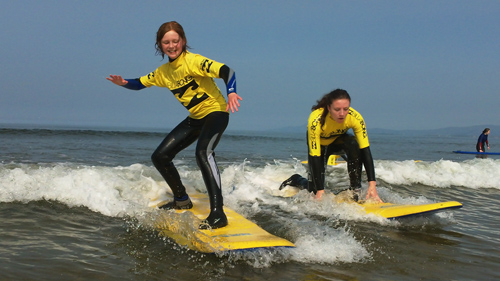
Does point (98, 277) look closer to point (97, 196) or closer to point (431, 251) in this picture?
point (97, 196)

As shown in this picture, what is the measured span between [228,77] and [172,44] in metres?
0.81

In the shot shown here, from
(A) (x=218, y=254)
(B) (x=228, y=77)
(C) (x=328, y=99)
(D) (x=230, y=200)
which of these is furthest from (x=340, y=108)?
(A) (x=218, y=254)

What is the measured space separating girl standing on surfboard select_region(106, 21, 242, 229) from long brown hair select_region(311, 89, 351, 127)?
1.60 meters

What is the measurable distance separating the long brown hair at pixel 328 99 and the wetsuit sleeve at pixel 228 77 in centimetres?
175

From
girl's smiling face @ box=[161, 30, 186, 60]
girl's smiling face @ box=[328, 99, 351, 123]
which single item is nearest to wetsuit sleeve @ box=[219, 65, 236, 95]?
girl's smiling face @ box=[161, 30, 186, 60]

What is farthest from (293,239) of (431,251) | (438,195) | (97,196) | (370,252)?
(438,195)

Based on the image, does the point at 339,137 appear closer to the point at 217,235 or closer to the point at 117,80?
the point at 217,235

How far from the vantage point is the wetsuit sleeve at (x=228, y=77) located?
12.1ft

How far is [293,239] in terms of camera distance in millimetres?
3875

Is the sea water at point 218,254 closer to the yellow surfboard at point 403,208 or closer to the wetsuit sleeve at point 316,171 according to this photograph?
the yellow surfboard at point 403,208

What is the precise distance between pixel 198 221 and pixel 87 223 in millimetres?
1477

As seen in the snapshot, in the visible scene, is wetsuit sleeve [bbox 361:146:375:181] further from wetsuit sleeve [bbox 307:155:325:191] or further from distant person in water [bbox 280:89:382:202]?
wetsuit sleeve [bbox 307:155:325:191]

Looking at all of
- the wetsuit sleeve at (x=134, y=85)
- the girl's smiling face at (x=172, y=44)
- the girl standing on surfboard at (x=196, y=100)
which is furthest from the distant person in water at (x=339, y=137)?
the wetsuit sleeve at (x=134, y=85)

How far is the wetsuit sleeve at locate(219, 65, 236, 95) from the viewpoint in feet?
12.1
